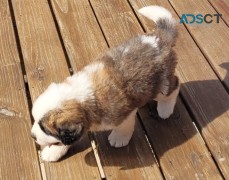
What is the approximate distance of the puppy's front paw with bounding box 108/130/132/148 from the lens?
2605 millimetres

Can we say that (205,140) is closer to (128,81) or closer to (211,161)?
(211,161)

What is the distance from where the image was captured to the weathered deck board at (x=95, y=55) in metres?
2.54

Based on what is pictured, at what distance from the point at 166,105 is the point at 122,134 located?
1.25 feet

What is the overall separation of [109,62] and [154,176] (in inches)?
29.2

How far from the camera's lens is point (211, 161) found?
259 cm

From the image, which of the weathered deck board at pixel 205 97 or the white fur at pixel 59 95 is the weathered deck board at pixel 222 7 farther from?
the white fur at pixel 59 95

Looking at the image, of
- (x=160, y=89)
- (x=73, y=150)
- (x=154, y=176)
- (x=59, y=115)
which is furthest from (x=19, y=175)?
(x=160, y=89)

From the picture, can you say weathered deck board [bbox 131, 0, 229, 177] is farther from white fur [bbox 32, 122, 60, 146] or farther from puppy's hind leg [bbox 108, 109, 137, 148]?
white fur [bbox 32, 122, 60, 146]

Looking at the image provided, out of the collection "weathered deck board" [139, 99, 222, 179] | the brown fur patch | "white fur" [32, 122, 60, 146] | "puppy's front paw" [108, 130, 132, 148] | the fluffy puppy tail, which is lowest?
"weathered deck board" [139, 99, 222, 179]

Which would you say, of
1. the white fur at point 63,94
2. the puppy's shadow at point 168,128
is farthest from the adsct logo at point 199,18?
the white fur at point 63,94

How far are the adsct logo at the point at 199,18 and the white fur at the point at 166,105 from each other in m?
1.00

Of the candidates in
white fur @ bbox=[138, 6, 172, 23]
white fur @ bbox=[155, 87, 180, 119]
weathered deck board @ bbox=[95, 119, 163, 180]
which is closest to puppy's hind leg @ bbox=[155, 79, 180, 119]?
white fur @ bbox=[155, 87, 180, 119]

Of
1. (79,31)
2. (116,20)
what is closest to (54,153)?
(79,31)

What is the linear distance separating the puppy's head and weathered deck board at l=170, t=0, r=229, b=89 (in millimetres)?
1330
